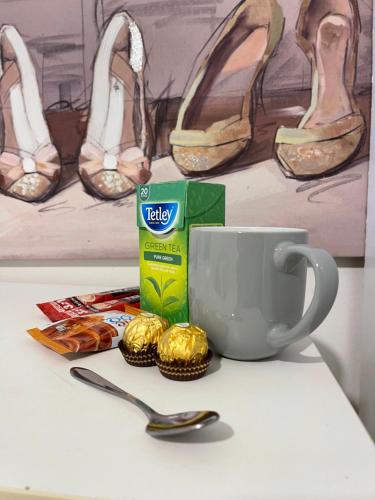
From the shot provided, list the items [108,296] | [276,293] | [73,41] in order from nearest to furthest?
[276,293] < [108,296] < [73,41]

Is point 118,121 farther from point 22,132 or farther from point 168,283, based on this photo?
point 168,283

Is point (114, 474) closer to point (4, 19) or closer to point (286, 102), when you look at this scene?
point (286, 102)

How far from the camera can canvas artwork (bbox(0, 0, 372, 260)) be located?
1.99 ft

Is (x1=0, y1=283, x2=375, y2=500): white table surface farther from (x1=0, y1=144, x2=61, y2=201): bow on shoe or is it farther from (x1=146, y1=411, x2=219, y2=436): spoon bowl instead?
(x1=0, y1=144, x2=61, y2=201): bow on shoe

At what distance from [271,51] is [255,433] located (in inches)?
23.4

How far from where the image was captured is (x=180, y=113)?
2.12 ft

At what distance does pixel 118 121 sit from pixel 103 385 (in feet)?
1.67

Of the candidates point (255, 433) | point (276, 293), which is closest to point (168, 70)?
point (276, 293)

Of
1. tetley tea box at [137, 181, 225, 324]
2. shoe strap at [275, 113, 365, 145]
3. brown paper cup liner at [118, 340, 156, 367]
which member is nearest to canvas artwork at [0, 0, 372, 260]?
shoe strap at [275, 113, 365, 145]

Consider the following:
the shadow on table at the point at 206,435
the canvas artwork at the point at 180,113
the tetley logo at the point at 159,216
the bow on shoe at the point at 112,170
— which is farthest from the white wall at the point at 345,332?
the shadow on table at the point at 206,435

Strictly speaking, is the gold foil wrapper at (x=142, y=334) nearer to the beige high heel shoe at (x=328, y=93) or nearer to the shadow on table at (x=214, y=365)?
the shadow on table at (x=214, y=365)

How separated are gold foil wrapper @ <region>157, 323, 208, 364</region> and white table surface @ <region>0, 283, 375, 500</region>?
2cm

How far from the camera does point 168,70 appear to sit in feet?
2.11

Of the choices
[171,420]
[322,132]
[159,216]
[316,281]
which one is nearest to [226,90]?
[322,132]
